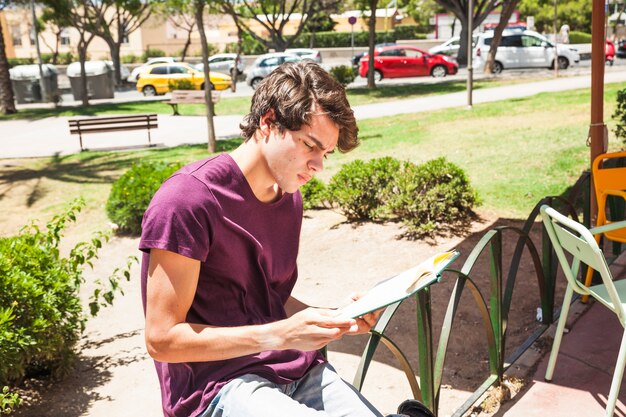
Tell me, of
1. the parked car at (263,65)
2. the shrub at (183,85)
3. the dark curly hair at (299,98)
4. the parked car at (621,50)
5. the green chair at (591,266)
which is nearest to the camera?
the dark curly hair at (299,98)

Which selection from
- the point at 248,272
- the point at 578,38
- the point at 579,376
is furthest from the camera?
the point at 578,38

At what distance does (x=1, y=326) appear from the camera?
365cm

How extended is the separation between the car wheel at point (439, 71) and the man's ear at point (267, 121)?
29.0 metres

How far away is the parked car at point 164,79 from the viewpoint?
2988cm

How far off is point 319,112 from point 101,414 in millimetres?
3096

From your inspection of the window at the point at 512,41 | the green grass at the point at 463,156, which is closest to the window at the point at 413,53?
the window at the point at 512,41

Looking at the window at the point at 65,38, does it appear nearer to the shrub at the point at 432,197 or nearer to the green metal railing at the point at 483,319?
the shrub at the point at 432,197

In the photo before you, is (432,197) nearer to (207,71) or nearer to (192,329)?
(192,329)

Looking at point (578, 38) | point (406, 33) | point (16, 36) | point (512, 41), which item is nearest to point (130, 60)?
point (16, 36)

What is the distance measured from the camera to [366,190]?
7.59 metres

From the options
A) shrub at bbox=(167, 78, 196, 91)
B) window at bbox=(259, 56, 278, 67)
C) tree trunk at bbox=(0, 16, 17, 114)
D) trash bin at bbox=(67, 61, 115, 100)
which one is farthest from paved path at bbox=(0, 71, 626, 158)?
window at bbox=(259, 56, 278, 67)

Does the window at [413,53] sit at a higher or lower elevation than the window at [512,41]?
lower

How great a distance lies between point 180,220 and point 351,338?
139 inches

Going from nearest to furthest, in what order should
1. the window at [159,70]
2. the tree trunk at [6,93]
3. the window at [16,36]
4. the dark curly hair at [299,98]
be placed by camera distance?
the dark curly hair at [299,98] → the tree trunk at [6,93] → the window at [159,70] → the window at [16,36]
